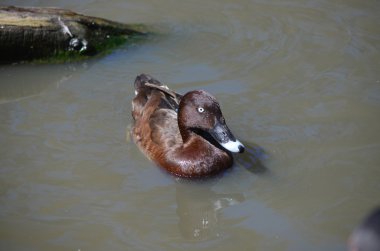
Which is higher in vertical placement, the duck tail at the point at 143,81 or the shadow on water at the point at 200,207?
the duck tail at the point at 143,81

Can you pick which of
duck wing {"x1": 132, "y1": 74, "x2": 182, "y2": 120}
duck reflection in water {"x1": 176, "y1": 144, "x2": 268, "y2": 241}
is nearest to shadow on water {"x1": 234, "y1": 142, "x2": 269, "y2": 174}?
duck reflection in water {"x1": 176, "y1": 144, "x2": 268, "y2": 241}

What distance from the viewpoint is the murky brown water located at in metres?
5.66

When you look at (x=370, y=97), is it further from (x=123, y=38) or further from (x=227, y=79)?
(x=123, y=38)

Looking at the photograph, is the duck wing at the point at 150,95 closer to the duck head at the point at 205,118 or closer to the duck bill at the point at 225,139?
the duck head at the point at 205,118

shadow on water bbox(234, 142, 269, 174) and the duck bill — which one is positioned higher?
the duck bill

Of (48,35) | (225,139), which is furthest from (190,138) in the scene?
(48,35)

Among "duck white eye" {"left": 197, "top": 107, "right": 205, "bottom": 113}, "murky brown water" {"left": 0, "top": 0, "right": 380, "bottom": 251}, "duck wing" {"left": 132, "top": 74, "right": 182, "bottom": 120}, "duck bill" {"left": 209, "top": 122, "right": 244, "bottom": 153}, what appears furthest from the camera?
"duck wing" {"left": 132, "top": 74, "right": 182, "bottom": 120}

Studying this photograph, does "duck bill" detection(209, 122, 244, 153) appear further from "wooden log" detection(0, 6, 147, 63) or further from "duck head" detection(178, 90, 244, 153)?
"wooden log" detection(0, 6, 147, 63)

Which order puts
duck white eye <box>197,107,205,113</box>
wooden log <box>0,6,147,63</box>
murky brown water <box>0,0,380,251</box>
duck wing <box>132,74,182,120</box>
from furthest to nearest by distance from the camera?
wooden log <box>0,6,147,63</box> < duck wing <box>132,74,182,120</box> < duck white eye <box>197,107,205,113</box> < murky brown water <box>0,0,380,251</box>

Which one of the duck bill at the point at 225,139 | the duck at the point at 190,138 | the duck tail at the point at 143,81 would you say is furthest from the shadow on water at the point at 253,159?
the duck tail at the point at 143,81

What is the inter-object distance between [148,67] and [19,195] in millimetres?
3060

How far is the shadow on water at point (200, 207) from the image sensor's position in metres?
5.69

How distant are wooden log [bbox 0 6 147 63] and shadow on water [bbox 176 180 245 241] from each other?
10.0 feet


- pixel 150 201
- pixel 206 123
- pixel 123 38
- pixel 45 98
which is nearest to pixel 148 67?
pixel 123 38
